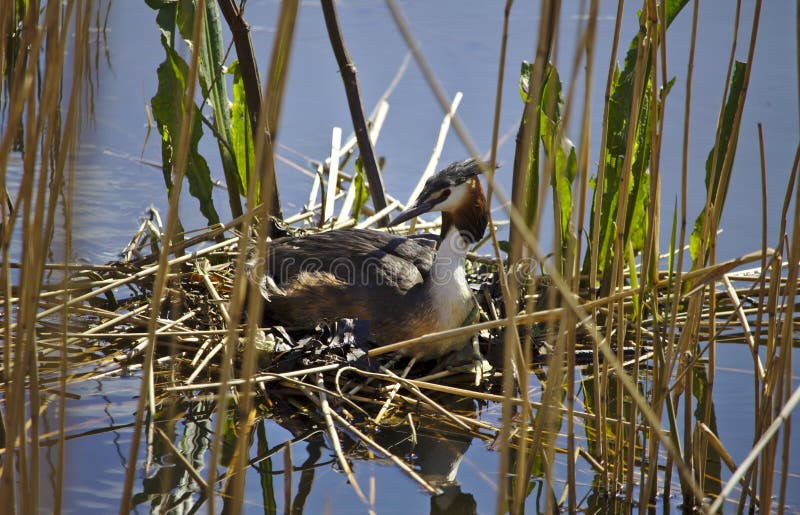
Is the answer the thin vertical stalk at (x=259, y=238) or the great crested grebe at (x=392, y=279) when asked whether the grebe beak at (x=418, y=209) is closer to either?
the great crested grebe at (x=392, y=279)

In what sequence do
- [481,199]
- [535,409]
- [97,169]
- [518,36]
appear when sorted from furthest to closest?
1. [518,36]
2. [97,169]
3. [481,199]
4. [535,409]

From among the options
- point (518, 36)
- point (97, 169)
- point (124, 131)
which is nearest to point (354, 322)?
point (97, 169)

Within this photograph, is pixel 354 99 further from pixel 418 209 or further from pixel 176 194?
pixel 176 194

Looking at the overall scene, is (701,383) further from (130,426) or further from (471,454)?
(130,426)

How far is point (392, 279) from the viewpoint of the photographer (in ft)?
9.68

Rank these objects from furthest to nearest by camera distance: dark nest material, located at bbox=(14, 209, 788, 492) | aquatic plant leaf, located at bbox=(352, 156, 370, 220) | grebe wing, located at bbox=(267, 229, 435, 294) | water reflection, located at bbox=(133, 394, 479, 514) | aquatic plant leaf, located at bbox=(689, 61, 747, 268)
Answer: aquatic plant leaf, located at bbox=(352, 156, 370, 220) < grebe wing, located at bbox=(267, 229, 435, 294) < dark nest material, located at bbox=(14, 209, 788, 492) < water reflection, located at bbox=(133, 394, 479, 514) < aquatic plant leaf, located at bbox=(689, 61, 747, 268)

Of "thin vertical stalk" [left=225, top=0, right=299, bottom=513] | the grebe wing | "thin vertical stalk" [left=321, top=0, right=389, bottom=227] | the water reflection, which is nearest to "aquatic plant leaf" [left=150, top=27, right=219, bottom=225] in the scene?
the grebe wing

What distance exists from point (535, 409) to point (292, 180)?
75.7 inches

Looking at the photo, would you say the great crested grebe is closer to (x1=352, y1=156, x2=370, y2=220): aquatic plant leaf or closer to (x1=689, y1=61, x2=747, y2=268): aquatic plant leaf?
(x1=352, y1=156, x2=370, y2=220): aquatic plant leaf

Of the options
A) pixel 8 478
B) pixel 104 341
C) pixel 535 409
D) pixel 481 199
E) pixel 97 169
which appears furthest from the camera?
pixel 97 169

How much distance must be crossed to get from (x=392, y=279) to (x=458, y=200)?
1.16ft

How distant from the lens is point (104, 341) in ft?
9.20

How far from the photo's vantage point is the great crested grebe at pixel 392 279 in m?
2.91

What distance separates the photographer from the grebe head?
2.97 metres
